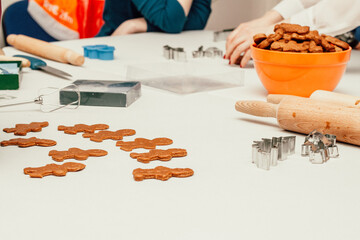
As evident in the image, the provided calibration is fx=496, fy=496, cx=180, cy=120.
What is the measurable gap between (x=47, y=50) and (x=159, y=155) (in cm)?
82

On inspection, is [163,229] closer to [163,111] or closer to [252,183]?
[252,183]

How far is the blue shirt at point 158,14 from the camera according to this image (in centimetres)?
200

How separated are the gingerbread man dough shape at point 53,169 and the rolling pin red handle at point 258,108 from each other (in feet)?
1.02

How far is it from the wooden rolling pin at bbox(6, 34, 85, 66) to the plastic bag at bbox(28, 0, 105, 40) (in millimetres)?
1063

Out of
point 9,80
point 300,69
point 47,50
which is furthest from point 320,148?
point 47,50

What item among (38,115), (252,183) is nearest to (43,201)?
(252,183)

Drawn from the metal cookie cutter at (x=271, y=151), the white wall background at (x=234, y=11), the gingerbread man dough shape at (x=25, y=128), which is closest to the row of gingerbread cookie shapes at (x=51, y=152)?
the gingerbread man dough shape at (x=25, y=128)

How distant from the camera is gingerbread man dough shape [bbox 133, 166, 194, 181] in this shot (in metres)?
0.61

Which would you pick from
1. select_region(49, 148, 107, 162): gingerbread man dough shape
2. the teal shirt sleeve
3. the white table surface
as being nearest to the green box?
the white table surface

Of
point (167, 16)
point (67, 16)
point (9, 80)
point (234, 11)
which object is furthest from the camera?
point (234, 11)

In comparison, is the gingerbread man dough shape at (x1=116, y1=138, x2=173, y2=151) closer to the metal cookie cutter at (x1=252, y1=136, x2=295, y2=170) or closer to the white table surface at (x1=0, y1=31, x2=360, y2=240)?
the white table surface at (x1=0, y1=31, x2=360, y2=240)

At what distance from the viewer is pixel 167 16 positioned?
6.49 feet

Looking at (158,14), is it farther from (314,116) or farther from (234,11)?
(234,11)

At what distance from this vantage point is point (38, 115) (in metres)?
0.87
